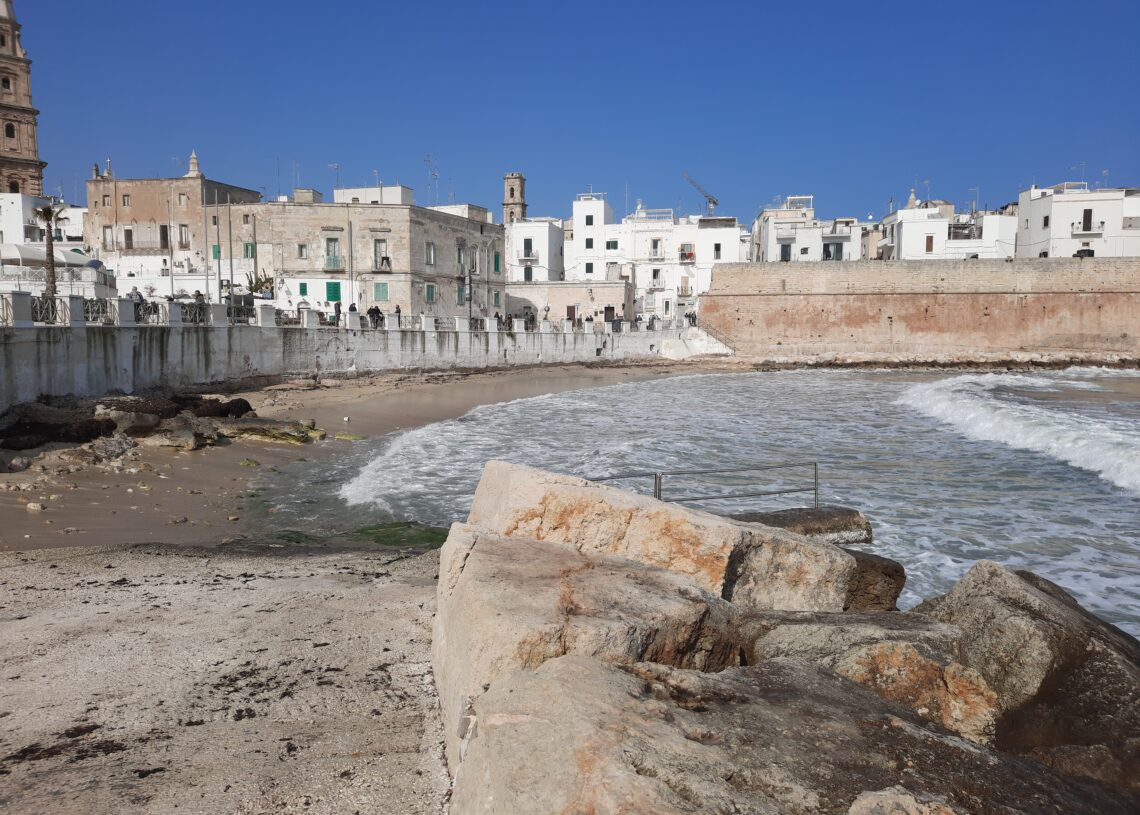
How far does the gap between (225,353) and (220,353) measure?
0.19 m

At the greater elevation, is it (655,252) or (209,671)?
(655,252)

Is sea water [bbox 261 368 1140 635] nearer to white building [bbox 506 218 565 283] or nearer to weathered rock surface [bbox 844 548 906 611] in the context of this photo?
weathered rock surface [bbox 844 548 906 611]

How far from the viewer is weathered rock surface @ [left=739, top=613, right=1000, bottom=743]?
10.3 ft

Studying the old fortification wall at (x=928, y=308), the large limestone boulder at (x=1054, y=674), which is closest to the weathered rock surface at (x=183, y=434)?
the large limestone boulder at (x=1054, y=674)

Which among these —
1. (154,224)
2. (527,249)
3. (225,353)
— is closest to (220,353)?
(225,353)

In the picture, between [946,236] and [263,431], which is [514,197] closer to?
[946,236]

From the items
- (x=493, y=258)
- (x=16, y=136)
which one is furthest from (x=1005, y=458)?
(x=16, y=136)

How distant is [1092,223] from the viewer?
45562 millimetres

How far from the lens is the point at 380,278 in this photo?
36.3 m

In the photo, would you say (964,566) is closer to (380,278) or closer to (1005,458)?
(1005,458)

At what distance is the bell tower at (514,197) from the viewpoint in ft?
192

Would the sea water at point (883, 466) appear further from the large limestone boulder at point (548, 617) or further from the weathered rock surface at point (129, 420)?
the large limestone boulder at point (548, 617)

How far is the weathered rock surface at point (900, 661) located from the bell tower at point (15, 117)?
197ft

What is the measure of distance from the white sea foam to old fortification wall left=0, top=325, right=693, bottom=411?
15.2 metres
